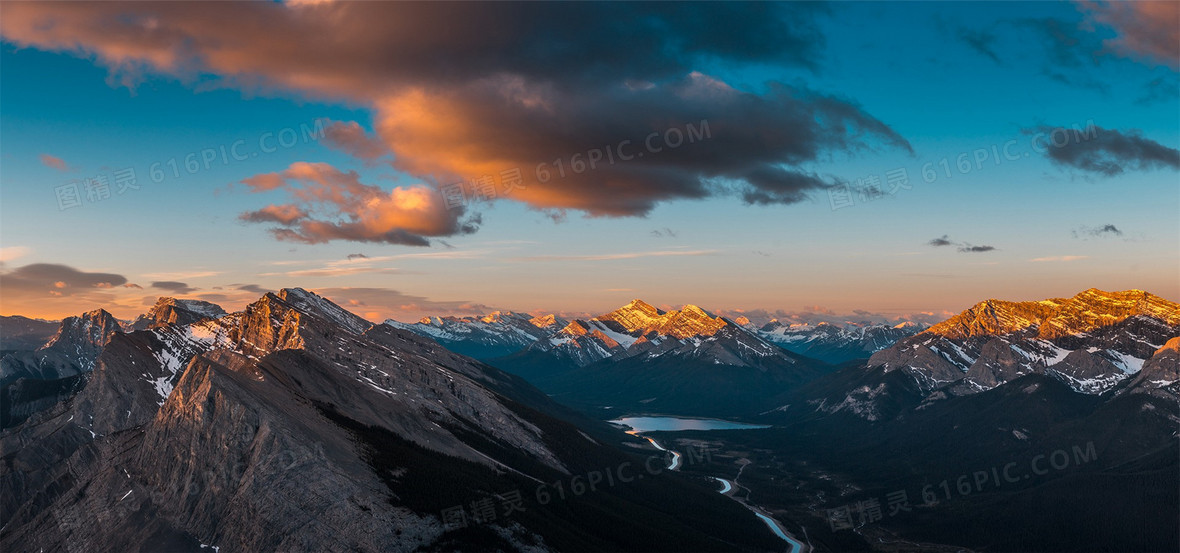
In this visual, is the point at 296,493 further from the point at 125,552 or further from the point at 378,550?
the point at 125,552

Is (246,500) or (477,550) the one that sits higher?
(246,500)

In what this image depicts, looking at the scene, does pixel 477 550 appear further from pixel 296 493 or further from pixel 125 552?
pixel 125 552

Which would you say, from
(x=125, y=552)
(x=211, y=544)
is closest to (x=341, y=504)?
(x=211, y=544)

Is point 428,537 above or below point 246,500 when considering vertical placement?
below

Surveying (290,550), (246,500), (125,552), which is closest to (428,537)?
(290,550)

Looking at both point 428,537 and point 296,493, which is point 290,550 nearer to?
point 296,493

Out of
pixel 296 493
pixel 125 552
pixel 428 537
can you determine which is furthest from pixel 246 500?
pixel 428 537

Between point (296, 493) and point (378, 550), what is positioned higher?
point (296, 493)
